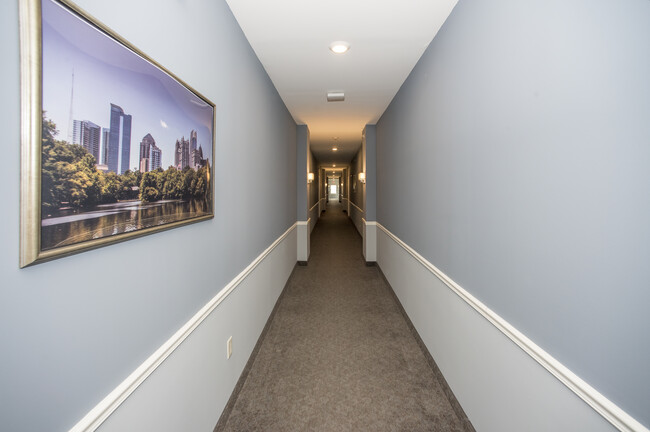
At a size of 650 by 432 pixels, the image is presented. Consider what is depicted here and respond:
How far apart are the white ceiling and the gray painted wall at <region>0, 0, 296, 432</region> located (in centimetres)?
28

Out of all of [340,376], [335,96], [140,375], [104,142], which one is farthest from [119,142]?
[335,96]

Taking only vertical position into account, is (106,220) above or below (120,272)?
above

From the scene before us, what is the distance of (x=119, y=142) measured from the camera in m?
0.92

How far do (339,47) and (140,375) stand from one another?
8.26 ft

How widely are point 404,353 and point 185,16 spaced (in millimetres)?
2786

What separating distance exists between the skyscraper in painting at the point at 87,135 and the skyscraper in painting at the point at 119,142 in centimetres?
4

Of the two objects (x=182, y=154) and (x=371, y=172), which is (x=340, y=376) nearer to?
(x=182, y=154)

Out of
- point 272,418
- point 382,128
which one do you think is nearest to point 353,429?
point 272,418

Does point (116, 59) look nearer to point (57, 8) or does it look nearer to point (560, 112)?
point (57, 8)

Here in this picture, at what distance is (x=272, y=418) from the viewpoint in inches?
74.2

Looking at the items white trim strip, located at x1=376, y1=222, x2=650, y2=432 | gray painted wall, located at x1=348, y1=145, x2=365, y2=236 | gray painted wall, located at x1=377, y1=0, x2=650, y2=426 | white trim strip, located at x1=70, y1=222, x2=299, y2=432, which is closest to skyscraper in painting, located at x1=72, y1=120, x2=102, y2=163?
white trim strip, located at x1=70, y1=222, x2=299, y2=432

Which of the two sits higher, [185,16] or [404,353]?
[185,16]

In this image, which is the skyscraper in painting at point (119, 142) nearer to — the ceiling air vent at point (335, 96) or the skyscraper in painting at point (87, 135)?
the skyscraper in painting at point (87, 135)

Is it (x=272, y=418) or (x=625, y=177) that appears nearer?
(x=625, y=177)
